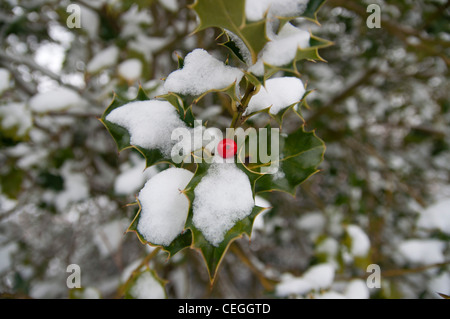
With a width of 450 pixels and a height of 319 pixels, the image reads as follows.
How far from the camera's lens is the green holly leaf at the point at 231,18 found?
1.33 ft

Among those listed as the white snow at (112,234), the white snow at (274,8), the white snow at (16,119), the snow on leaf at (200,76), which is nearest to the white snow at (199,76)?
the snow on leaf at (200,76)

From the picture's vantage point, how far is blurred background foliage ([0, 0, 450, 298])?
1.35 m

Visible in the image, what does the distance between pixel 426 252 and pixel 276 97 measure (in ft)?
3.89

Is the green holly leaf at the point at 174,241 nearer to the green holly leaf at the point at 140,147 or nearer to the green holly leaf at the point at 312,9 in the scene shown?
the green holly leaf at the point at 140,147

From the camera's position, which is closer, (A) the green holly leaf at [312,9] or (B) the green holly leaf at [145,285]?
(A) the green holly leaf at [312,9]

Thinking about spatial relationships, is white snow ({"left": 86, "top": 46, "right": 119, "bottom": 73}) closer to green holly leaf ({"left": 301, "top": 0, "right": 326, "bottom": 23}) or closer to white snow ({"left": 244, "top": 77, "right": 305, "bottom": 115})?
white snow ({"left": 244, "top": 77, "right": 305, "bottom": 115})

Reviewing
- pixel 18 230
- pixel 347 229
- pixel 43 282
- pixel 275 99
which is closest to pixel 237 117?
pixel 275 99

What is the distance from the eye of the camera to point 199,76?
0.51m

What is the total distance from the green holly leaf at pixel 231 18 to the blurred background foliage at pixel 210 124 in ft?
1.37

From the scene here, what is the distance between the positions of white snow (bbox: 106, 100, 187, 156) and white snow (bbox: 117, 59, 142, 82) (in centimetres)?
82

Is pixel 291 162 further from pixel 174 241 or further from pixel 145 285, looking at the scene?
pixel 145 285

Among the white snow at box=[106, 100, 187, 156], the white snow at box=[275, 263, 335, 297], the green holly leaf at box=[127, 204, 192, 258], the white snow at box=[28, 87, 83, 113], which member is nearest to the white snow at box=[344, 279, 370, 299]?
the white snow at box=[275, 263, 335, 297]

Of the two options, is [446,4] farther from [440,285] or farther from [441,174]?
[441,174]

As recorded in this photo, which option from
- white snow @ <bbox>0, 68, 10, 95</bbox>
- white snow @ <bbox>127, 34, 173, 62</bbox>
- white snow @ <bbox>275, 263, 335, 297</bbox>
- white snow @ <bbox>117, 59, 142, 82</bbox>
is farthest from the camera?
white snow @ <bbox>127, 34, 173, 62</bbox>
